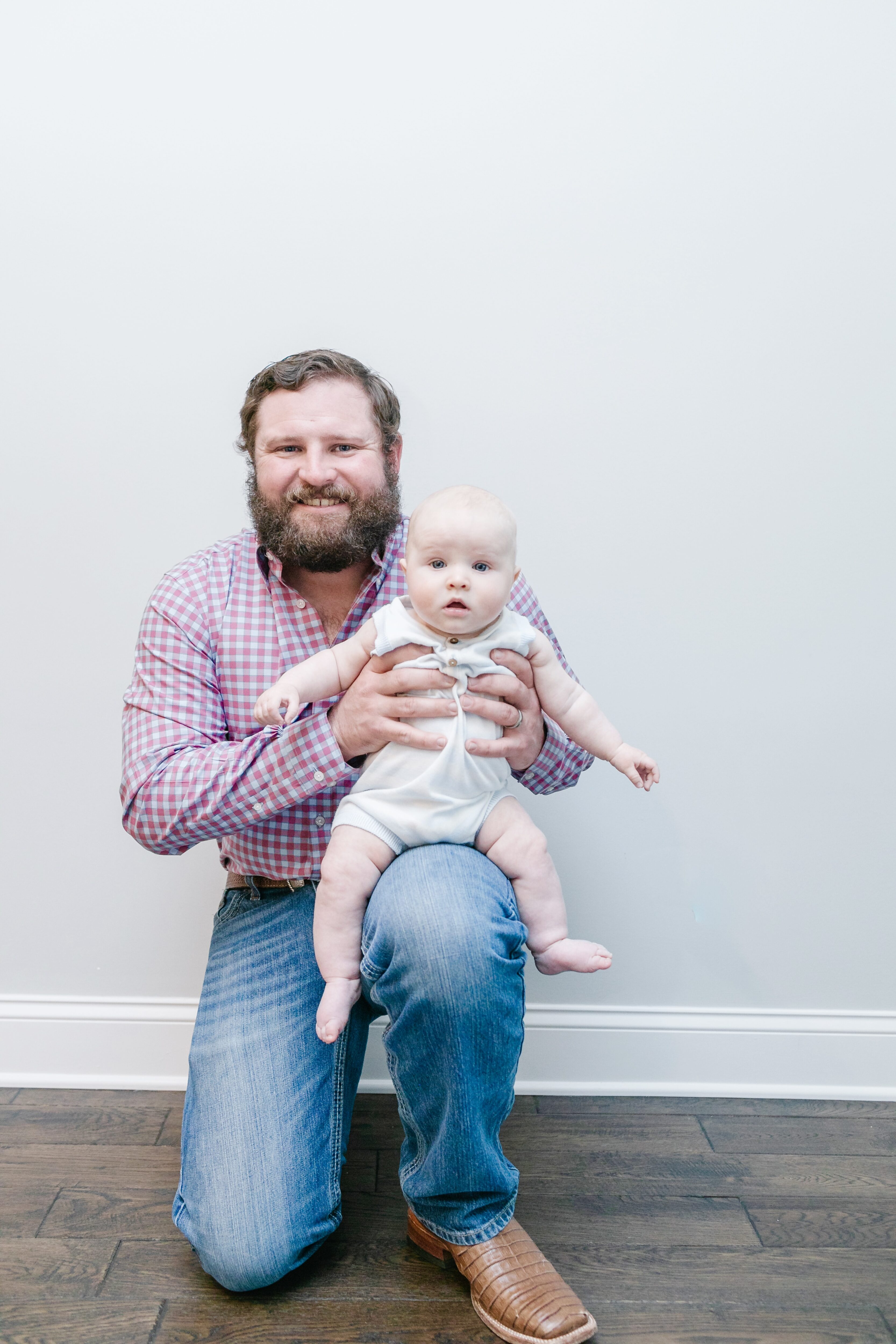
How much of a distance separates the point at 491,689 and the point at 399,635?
165mm

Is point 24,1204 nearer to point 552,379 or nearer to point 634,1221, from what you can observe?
point 634,1221

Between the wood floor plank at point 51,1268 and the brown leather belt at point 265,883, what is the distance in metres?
0.59

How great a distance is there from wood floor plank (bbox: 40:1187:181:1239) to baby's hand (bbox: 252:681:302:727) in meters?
0.90

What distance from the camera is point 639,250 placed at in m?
1.94

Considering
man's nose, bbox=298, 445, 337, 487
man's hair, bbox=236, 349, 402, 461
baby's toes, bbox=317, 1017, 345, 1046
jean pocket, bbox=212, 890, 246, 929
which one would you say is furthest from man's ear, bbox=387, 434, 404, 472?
baby's toes, bbox=317, 1017, 345, 1046

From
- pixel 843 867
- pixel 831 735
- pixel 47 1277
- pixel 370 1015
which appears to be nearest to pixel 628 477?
pixel 831 735

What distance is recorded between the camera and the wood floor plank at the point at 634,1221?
1560 millimetres

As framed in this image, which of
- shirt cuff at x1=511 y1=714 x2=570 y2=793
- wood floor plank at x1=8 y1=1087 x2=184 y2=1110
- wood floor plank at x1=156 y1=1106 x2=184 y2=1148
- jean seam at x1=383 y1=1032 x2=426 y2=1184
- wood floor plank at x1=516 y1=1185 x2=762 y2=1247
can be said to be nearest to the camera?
jean seam at x1=383 y1=1032 x2=426 y2=1184

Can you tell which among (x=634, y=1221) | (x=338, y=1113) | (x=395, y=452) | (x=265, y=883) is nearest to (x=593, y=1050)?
(x=634, y=1221)

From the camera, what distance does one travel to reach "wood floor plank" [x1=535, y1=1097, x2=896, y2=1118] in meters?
2.00

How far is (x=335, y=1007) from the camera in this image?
1.38 meters

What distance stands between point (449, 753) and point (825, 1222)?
104cm

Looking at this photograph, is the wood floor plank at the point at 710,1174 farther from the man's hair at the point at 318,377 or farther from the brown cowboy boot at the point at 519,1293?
the man's hair at the point at 318,377

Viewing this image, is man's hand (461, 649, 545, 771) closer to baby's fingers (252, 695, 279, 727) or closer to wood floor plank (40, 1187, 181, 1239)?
baby's fingers (252, 695, 279, 727)
